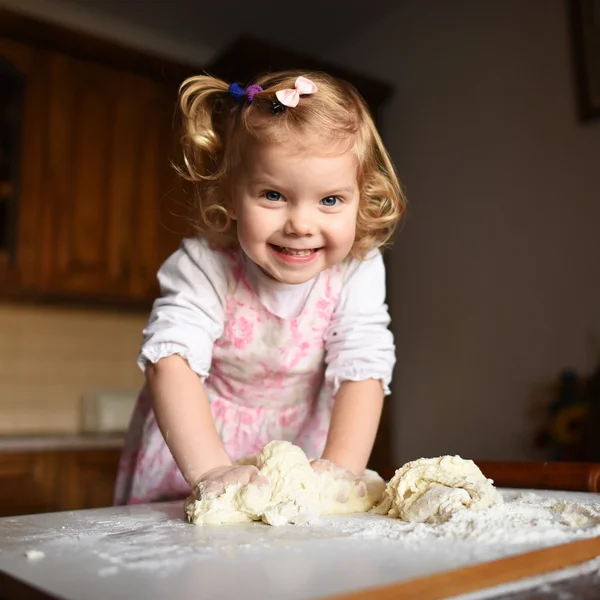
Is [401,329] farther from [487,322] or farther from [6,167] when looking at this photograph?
[6,167]

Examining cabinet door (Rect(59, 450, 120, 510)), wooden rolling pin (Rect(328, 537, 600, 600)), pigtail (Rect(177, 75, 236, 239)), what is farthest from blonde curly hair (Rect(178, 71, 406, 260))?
cabinet door (Rect(59, 450, 120, 510))

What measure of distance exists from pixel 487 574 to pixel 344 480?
13.6 inches

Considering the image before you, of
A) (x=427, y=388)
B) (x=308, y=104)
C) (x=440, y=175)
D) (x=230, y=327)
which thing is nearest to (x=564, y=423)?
(x=427, y=388)

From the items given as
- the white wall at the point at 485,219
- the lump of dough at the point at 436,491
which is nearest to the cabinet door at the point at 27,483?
the white wall at the point at 485,219

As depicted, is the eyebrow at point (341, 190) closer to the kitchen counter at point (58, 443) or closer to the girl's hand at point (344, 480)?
the girl's hand at point (344, 480)

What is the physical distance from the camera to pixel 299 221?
0.83 m

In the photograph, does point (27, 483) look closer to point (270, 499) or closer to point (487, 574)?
point (270, 499)

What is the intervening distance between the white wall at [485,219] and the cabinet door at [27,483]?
4.54 ft

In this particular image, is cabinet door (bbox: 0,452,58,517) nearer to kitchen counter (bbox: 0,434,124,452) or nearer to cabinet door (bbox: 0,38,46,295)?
kitchen counter (bbox: 0,434,124,452)

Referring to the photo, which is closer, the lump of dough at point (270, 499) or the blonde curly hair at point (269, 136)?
the lump of dough at point (270, 499)

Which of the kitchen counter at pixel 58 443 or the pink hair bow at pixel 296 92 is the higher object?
the pink hair bow at pixel 296 92

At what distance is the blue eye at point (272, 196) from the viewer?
848 millimetres

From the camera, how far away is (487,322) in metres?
2.56

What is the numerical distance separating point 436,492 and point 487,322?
1.98 metres
